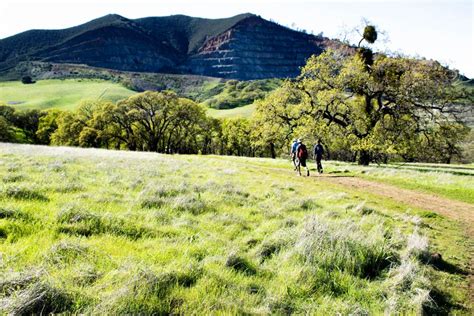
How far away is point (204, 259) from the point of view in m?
6.00

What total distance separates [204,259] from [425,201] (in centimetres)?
1346

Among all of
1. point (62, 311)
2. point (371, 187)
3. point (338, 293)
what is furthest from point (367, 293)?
point (371, 187)

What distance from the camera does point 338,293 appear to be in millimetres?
5723

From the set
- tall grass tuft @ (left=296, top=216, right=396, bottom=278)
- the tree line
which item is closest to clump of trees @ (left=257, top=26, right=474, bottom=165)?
→ the tree line

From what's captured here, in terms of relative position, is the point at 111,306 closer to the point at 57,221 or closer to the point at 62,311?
the point at 62,311

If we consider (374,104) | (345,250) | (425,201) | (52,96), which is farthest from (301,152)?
(52,96)

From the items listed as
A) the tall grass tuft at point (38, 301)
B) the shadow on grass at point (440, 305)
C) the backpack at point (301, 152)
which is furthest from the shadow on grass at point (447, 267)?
the backpack at point (301, 152)

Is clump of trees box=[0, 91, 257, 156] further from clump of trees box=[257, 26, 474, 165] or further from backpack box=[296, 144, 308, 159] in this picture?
backpack box=[296, 144, 308, 159]

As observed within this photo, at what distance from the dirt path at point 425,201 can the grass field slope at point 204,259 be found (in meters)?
1.58

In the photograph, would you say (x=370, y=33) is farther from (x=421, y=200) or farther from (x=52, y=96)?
(x=52, y=96)

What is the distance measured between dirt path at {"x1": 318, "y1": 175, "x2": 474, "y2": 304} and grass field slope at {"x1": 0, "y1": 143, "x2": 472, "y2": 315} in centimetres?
158

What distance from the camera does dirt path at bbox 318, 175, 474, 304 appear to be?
12188mm

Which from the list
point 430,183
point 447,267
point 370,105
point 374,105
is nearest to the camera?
point 447,267

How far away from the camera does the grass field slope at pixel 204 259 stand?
4578mm
